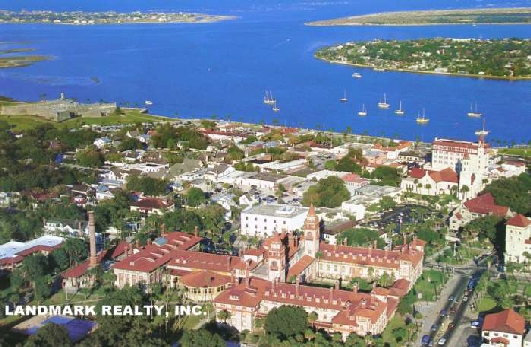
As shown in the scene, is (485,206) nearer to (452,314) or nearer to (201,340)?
(452,314)

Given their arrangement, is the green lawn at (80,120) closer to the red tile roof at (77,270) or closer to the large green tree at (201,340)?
the red tile roof at (77,270)

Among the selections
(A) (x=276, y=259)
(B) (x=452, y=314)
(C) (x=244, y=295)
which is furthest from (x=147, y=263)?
(B) (x=452, y=314)

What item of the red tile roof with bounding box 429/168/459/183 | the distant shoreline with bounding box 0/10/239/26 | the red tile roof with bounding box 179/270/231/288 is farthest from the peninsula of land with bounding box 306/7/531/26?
the red tile roof with bounding box 179/270/231/288

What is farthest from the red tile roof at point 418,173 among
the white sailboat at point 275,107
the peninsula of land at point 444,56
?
the peninsula of land at point 444,56

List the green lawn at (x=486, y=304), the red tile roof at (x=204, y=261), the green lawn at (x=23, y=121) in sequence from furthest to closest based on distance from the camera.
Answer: the green lawn at (x=23, y=121), the red tile roof at (x=204, y=261), the green lawn at (x=486, y=304)

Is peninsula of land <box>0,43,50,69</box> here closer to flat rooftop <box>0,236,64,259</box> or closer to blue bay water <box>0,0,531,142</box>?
blue bay water <box>0,0,531,142</box>
